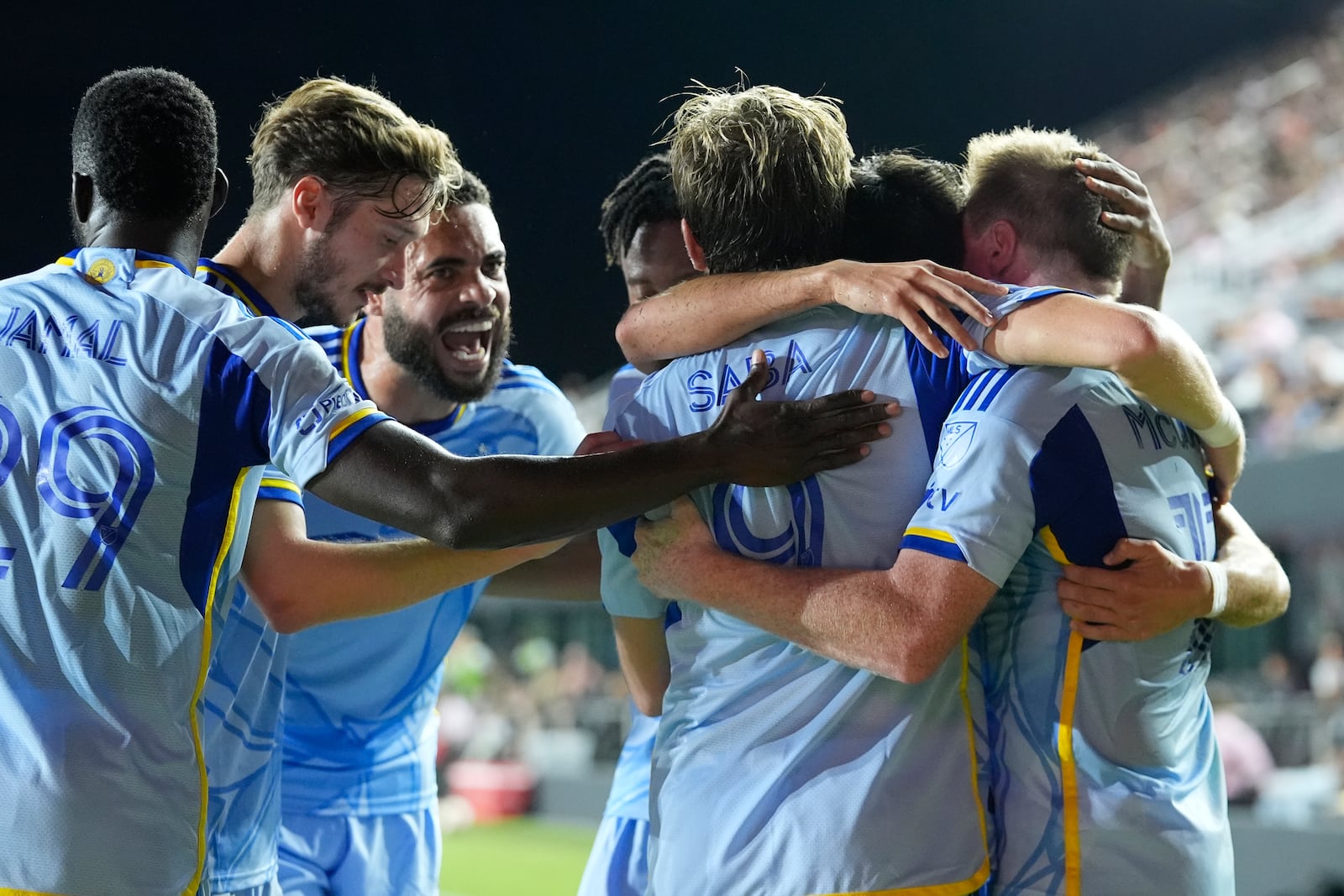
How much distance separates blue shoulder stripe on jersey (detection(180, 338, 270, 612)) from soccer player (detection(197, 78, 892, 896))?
292 mm

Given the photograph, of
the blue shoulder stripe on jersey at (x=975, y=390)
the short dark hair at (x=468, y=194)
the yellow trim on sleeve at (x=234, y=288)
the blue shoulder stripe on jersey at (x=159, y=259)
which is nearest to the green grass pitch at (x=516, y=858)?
the short dark hair at (x=468, y=194)

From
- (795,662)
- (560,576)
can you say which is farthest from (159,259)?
(560,576)

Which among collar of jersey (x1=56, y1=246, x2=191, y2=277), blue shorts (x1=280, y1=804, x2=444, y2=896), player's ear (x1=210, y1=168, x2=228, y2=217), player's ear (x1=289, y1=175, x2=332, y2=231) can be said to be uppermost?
player's ear (x1=289, y1=175, x2=332, y2=231)

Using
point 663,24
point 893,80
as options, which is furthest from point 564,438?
point 893,80

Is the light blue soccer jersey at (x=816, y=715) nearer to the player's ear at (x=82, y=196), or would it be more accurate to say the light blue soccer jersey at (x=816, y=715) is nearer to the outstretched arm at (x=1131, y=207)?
the outstretched arm at (x=1131, y=207)

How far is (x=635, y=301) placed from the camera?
3529mm

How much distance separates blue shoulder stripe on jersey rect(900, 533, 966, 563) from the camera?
1828 mm

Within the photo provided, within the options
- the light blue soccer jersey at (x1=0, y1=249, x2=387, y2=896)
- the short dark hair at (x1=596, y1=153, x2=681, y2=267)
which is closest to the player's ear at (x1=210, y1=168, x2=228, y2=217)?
the light blue soccer jersey at (x1=0, y1=249, x2=387, y2=896)

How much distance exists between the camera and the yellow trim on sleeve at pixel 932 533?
1.84m

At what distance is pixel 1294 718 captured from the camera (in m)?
10.2

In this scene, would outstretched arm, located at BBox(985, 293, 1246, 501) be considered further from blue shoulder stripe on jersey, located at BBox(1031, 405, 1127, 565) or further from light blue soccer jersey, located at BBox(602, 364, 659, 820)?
light blue soccer jersey, located at BBox(602, 364, 659, 820)

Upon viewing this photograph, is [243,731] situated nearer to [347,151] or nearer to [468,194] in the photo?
[347,151]

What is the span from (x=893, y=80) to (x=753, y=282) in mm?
9078

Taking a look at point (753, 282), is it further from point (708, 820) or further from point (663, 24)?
point (663, 24)
